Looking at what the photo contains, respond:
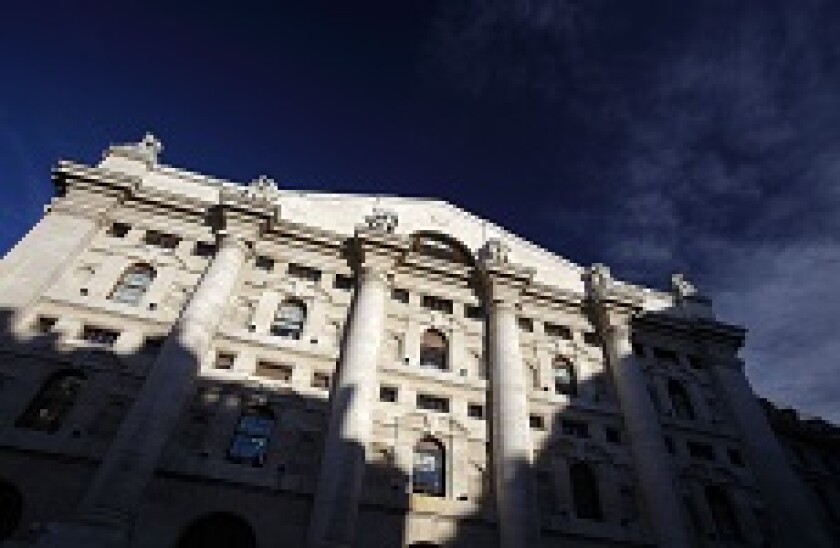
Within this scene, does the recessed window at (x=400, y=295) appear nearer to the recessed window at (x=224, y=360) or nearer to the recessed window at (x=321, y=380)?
the recessed window at (x=321, y=380)

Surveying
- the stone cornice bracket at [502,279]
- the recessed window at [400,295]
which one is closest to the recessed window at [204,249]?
the recessed window at [400,295]

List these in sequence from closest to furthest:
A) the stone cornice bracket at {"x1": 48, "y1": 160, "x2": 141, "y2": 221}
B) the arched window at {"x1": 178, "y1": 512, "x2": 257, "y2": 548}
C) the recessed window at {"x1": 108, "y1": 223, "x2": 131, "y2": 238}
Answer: the arched window at {"x1": 178, "y1": 512, "x2": 257, "y2": 548}
the stone cornice bracket at {"x1": 48, "y1": 160, "x2": 141, "y2": 221}
the recessed window at {"x1": 108, "y1": 223, "x2": 131, "y2": 238}

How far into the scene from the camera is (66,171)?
944 inches

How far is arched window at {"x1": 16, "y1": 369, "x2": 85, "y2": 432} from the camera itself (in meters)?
17.7

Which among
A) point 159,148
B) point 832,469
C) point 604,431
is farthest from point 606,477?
point 159,148

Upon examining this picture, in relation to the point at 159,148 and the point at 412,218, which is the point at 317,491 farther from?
the point at 159,148

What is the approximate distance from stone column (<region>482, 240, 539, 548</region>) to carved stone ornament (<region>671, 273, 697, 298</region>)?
10.7 meters

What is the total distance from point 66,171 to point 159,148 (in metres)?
4.77

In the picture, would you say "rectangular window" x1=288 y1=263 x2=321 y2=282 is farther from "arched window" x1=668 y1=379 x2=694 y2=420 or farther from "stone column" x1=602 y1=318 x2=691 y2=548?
"arched window" x1=668 y1=379 x2=694 y2=420

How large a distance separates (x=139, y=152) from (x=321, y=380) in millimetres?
14693

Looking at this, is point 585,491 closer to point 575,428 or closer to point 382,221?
point 575,428

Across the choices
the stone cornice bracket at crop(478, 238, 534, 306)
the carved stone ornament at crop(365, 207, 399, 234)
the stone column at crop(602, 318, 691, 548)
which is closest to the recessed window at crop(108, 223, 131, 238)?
the carved stone ornament at crop(365, 207, 399, 234)

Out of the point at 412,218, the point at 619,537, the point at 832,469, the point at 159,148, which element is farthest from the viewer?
the point at 832,469

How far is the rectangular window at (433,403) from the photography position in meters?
22.5
